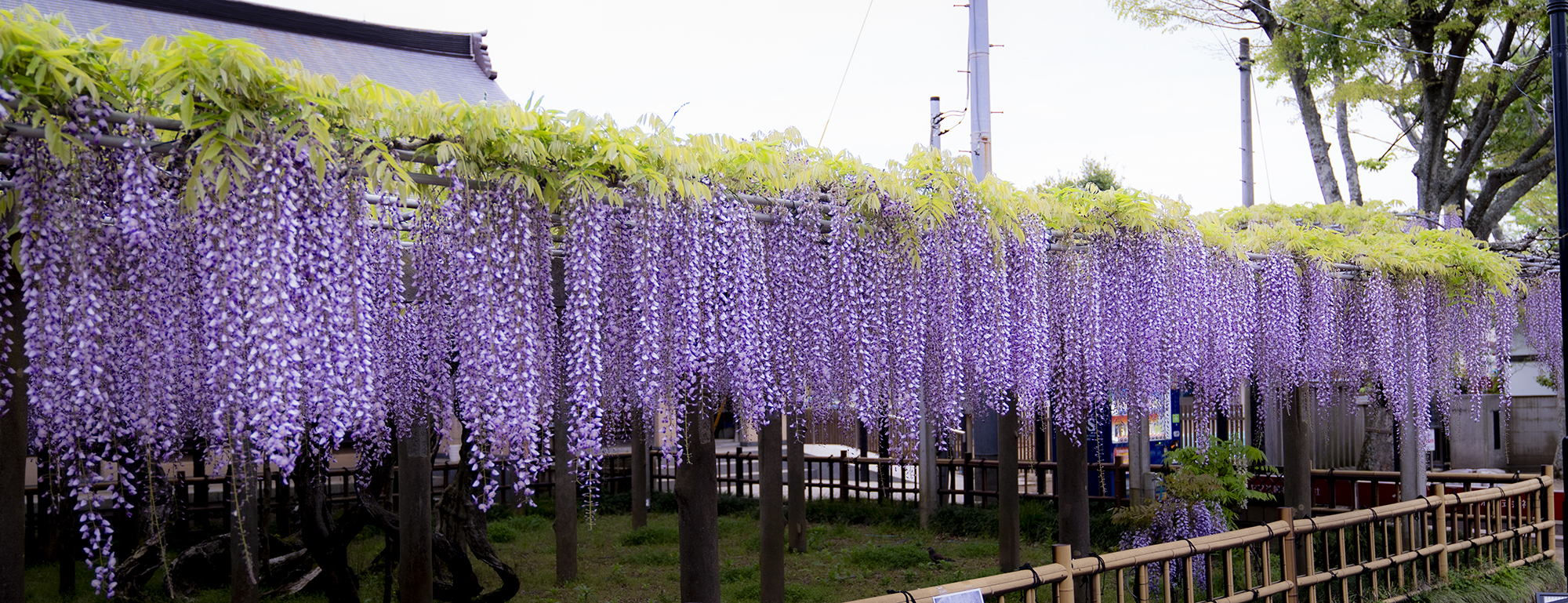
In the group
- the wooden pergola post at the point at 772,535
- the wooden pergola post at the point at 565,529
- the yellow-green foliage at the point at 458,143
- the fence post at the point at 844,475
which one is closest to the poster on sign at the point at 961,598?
Result: the yellow-green foliage at the point at 458,143

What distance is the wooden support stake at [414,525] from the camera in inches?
234

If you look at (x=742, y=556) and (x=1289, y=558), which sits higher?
(x=1289, y=558)

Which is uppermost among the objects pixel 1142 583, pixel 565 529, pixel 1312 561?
pixel 1142 583

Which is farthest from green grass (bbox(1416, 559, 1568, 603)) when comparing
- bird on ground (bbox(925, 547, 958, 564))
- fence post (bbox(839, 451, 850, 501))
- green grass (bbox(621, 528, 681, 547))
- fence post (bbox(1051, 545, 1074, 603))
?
fence post (bbox(839, 451, 850, 501))

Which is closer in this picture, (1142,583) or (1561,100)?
(1142,583)

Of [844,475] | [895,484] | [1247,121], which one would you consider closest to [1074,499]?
[844,475]

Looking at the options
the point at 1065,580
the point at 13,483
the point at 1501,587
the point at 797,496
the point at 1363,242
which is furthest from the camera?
the point at 797,496

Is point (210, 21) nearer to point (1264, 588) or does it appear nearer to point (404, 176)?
point (404, 176)

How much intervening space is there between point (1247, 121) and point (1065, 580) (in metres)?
7.74

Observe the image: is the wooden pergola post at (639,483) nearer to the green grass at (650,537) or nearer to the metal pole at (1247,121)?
the green grass at (650,537)

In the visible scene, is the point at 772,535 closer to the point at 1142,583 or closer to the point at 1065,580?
the point at 1142,583

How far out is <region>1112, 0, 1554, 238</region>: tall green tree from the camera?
9.59 m

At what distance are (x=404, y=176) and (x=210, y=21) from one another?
27.8 ft

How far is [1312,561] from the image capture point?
484 centimetres
